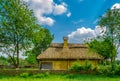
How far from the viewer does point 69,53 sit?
4553 centimetres

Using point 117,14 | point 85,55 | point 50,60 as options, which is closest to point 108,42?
point 117,14

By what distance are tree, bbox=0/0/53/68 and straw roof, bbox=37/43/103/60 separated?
4.13 meters

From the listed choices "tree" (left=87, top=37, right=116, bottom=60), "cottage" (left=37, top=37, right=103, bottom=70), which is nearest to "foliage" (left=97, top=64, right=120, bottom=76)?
"tree" (left=87, top=37, right=116, bottom=60)

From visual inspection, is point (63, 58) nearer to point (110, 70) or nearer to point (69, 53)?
point (69, 53)

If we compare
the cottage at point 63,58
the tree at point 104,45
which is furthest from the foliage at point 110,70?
the cottage at point 63,58

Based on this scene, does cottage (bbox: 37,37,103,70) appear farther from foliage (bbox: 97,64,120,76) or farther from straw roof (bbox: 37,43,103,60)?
foliage (bbox: 97,64,120,76)

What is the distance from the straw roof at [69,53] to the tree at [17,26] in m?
4.13

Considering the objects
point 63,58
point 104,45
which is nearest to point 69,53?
point 63,58

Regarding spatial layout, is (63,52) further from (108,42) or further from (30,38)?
(108,42)

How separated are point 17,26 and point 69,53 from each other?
10074mm

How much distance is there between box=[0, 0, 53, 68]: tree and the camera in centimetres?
4016

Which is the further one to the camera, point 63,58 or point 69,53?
point 69,53

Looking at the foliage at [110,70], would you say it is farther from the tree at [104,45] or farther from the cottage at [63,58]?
the cottage at [63,58]


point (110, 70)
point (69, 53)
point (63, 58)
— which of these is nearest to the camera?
point (110, 70)
